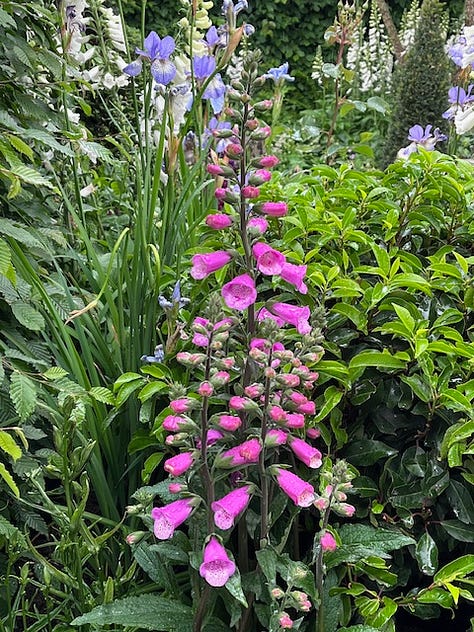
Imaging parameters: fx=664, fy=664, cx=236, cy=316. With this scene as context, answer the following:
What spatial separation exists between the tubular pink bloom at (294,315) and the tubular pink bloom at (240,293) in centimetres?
9

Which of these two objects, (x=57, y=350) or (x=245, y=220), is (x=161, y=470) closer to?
(x=57, y=350)

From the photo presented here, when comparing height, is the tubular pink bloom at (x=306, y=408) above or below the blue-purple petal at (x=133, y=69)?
below

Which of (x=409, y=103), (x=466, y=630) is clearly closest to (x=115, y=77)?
(x=466, y=630)

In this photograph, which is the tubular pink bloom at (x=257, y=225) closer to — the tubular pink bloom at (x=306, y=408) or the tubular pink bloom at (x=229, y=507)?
the tubular pink bloom at (x=306, y=408)

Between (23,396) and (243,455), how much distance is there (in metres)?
0.48

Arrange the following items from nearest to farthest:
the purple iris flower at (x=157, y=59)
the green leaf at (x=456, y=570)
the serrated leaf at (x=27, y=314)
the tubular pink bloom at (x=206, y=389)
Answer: the tubular pink bloom at (x=206, y=389) < the green leaf at (x=456, y=570) < the serrated leaf at (x=27, y=314) < the purple iris flower at (x=157, y=59)

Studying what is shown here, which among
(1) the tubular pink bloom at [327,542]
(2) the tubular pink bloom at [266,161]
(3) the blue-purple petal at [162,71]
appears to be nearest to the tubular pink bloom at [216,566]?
(1) the tubular pink bloom at [327,542]

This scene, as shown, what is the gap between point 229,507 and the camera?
100cm

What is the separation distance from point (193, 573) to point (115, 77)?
164cm

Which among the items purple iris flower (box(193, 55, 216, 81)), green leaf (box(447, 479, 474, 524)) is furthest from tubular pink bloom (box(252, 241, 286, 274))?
purple iris flower (box(193, 55, 216, 81))

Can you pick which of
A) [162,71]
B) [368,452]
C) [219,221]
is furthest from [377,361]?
[162,71]

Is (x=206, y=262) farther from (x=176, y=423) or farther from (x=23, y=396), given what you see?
(x=23, y=396)

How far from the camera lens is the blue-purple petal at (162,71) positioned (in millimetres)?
1798

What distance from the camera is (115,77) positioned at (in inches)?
85.3
